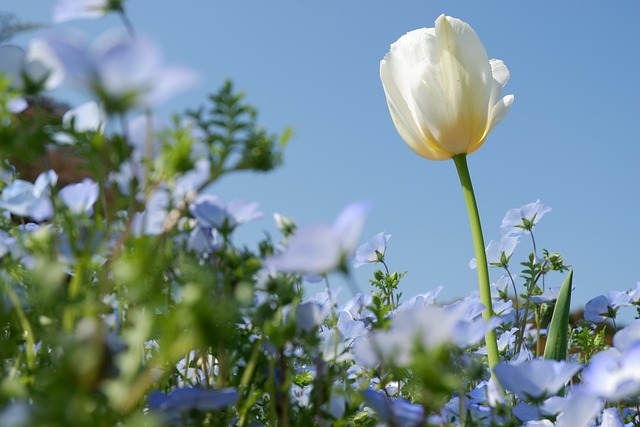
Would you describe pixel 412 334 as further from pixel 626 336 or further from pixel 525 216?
pixel 525 216

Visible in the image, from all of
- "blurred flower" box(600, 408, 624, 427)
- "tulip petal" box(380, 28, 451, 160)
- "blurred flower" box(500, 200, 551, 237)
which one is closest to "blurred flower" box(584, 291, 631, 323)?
"blurred flower" box(500, 200, 551, 237)

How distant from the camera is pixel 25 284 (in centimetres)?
72

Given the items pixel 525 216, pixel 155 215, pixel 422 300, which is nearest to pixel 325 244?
pixel 155 215

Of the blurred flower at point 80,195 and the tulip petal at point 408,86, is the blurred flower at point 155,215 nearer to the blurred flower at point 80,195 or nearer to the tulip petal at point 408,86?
the blurred flower at point 80,195

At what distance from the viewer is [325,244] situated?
463 mm

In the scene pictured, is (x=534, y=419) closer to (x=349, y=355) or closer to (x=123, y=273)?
(x=349, y=355)

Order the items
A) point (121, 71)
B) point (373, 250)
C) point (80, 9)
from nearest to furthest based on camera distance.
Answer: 1. point (121, 71)
2. point (80, 9)
3. point (373, 250)

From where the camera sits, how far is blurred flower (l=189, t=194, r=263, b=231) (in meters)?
0.59

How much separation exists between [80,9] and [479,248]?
82 cm

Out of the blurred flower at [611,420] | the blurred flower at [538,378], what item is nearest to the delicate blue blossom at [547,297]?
the blurred flower at [611,420]

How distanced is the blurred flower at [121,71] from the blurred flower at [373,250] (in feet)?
3.53

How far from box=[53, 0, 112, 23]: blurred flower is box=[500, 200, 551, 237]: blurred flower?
114cm

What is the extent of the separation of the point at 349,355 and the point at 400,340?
30cm

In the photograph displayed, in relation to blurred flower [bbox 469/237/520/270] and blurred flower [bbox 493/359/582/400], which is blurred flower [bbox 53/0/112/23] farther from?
blurred flower [bbox 469/237/520/270]
